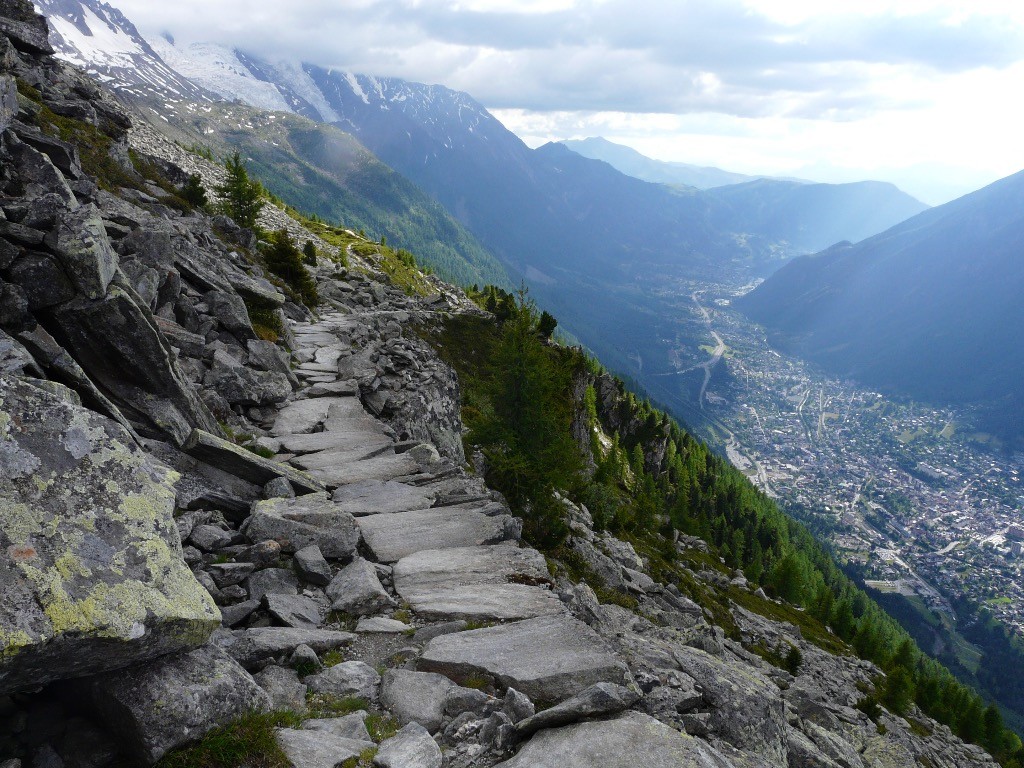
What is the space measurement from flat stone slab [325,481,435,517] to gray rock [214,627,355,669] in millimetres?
7175

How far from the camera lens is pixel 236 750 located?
8.25 meters

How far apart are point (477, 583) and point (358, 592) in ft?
11.2

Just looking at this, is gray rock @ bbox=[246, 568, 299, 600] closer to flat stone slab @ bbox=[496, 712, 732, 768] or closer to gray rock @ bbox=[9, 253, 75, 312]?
flat stone slab @ bbox=[496, 712, 732, 768]

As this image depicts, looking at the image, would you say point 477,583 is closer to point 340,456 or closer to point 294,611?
point 294,611

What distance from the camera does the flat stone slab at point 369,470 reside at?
21969 millimetres

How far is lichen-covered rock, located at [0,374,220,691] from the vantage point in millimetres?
7141

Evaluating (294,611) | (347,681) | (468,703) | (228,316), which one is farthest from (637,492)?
(347,681)

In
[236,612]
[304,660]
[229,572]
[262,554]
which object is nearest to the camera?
[304,660]

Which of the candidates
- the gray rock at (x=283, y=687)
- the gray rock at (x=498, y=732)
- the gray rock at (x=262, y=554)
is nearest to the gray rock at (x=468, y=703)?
the gray rock at (x=498, y=732)

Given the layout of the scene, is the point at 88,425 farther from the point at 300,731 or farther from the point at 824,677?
the point at 824,677

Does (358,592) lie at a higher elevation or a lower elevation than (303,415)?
lower

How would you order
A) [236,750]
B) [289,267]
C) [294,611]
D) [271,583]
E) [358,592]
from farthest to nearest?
1. [289,267]
2. [358,592]
3. [271,583]
4. [294,611]
5. [236,750]

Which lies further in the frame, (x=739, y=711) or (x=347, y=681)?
(x=739, y=711)

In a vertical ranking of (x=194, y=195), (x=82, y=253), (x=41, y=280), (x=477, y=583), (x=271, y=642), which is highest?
(x=194, y=195)
